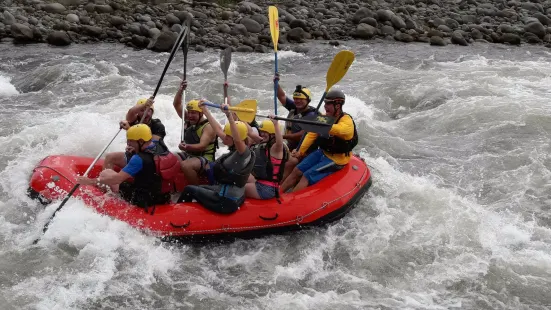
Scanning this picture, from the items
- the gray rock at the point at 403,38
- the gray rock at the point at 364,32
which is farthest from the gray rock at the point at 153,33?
the gray rock at the point at 403,38

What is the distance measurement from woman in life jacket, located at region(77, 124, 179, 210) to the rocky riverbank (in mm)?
8486

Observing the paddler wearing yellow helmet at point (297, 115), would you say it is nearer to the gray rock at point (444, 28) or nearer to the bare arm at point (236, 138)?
the bare arm at point (236, 138)

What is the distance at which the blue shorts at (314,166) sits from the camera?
20.5 ft

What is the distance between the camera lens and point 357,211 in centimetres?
654

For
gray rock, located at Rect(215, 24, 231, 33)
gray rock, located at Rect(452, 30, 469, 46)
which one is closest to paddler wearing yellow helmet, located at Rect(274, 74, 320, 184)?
gray rock, located at Rect(215, 24, 231, 33)

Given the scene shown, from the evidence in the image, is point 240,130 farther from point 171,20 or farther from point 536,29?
point 536,29

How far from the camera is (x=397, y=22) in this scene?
1642 cm

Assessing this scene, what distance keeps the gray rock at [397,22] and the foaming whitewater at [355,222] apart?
16.7ft

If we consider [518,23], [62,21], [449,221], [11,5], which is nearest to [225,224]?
[449,221]

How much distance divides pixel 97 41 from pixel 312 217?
33.4ft

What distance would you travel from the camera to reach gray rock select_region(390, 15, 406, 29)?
644 inches

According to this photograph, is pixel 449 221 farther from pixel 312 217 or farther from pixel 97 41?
pixel 97 41

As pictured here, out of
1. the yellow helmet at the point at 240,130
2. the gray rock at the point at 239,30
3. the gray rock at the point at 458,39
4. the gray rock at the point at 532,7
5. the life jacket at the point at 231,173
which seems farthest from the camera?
the gray rock at the point at 532,7

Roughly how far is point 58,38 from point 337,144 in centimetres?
966
